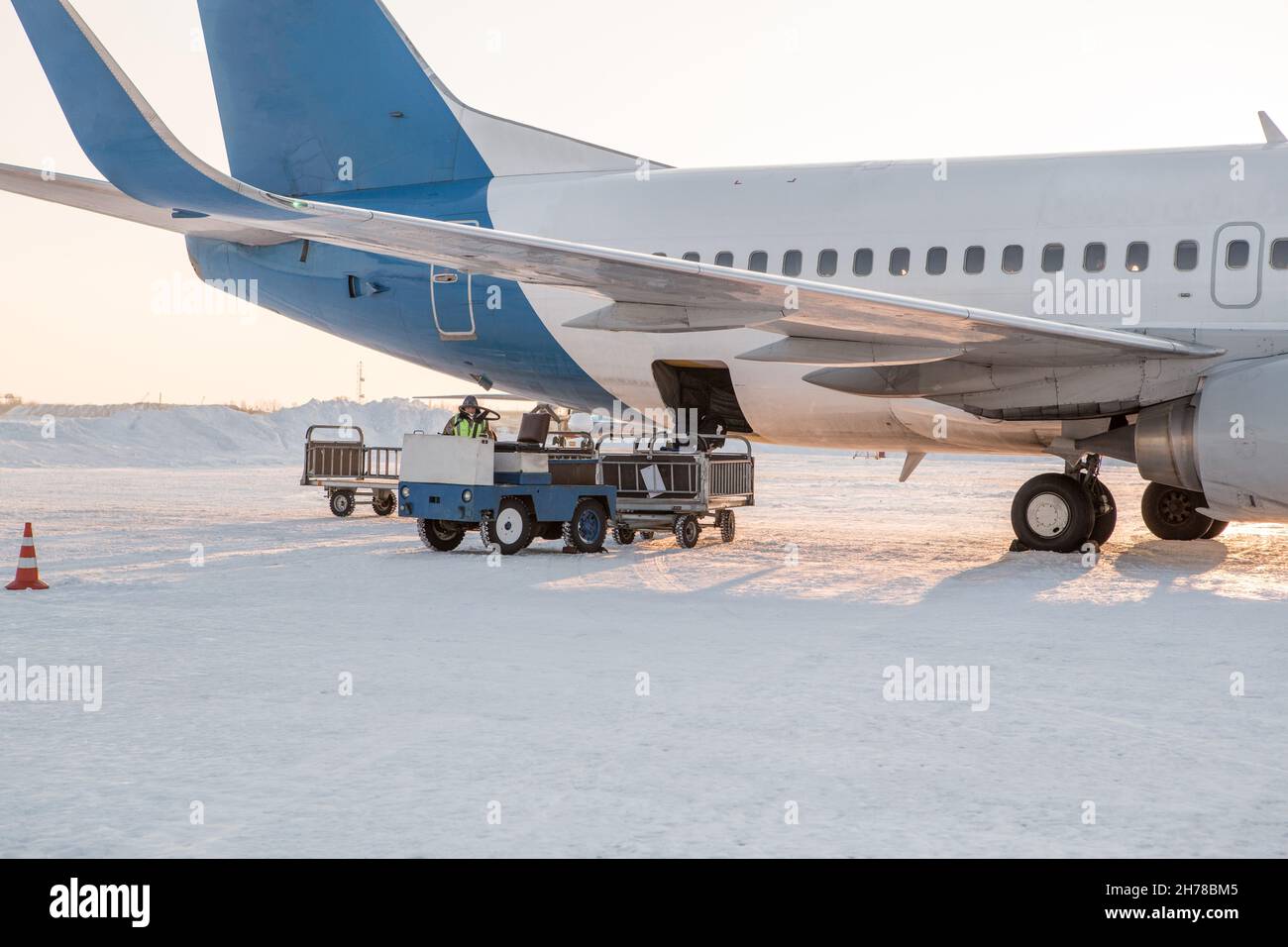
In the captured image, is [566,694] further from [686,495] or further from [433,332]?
[433,332]

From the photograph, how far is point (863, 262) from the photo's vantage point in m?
12.7

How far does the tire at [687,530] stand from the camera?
44.7ft

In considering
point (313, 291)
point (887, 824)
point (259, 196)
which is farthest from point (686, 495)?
point (887, 824)

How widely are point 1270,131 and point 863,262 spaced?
4.23 metres

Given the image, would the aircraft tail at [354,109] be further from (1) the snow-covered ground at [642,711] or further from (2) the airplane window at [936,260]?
(1) the snow-covered ground at [642,711]

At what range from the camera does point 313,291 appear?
14945mm

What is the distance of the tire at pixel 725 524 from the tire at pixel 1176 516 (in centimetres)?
467

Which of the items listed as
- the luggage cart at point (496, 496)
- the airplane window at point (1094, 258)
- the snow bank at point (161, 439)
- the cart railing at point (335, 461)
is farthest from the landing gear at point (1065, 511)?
the snow bank at point (161, 439)

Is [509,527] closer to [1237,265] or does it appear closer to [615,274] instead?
[615,274]

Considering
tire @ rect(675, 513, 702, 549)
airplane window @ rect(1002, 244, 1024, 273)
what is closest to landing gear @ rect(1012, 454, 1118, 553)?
airplane window @ rect(1002, 244, 1024, 273)

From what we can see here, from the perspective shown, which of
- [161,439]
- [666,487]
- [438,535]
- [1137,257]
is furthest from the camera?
[161,439]

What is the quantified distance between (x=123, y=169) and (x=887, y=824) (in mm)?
8664

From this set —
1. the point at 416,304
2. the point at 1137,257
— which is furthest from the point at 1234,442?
the point at 416,304
